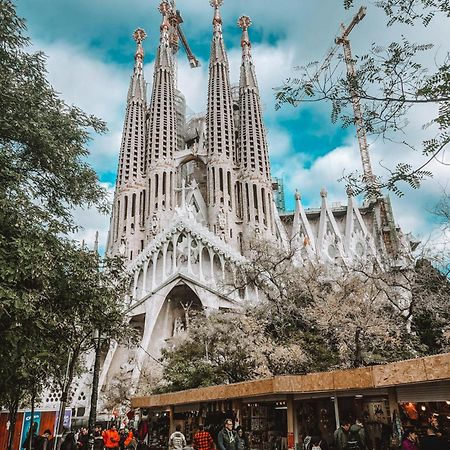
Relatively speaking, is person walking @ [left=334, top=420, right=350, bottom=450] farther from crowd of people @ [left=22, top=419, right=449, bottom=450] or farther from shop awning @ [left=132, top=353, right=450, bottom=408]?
shop awning @ [left=132, top=353, right=450, bottom=408]

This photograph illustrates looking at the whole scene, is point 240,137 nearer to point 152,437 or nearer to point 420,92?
point 152,437

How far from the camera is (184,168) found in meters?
52.7

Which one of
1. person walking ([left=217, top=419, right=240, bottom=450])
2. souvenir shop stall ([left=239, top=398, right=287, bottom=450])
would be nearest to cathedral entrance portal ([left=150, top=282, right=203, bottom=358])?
souvenir shop stall ([left=239, top=398, right=287, bottom=450])

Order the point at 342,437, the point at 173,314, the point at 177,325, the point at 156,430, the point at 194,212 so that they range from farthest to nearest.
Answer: the point at 194,212 → the point at 173,314 → the point at 177,325 → the point at 156,430 → the point at 342,437

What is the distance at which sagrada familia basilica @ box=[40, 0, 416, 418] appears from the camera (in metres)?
32.8

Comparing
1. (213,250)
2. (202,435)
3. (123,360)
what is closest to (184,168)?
(213,250)

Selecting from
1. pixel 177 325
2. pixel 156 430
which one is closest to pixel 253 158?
pixel 177 325

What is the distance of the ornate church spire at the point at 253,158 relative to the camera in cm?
4247

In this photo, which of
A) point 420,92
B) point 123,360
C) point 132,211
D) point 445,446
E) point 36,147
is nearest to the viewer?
point 420,92

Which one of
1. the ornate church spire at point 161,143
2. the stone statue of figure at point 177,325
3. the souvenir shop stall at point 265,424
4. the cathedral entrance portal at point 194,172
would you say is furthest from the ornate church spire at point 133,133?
the souvenir shop stall at point 265,424

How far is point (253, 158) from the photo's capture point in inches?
1770

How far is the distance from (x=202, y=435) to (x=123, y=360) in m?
25.8

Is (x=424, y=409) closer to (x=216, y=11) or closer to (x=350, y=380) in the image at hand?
(x=350, y=380)

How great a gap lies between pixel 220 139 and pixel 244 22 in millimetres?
20201
